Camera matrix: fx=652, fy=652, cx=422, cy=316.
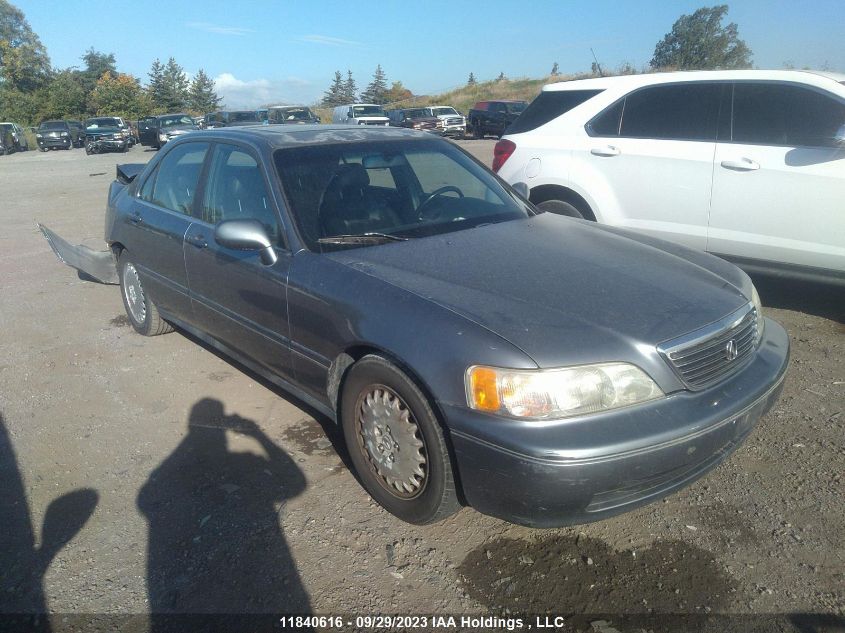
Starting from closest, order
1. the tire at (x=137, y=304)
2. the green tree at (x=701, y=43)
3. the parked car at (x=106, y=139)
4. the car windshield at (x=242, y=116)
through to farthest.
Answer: the tire at (x=137, y=304) → the car windshield at (x=242, y=116) → the parked car at (x=106, y=139) → the green tree at (x=701, y=43)

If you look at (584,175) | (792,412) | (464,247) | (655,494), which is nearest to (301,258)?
(464,247)

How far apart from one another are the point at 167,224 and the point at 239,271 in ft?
3.54

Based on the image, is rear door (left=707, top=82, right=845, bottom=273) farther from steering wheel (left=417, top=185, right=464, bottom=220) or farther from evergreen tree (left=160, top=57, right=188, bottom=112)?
evergreen tree (left=160, top=57, right=188, bottom=112)

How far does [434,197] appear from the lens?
3832mm

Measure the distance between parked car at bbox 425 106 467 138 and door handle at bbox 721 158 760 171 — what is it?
28003mm

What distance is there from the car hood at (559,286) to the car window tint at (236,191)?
0.59 metres

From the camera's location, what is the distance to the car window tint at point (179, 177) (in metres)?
4.19

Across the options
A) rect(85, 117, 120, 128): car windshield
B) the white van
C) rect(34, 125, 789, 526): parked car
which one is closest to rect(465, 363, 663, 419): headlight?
rect(34, 125, 789, 526): parked car

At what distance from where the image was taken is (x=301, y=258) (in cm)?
316

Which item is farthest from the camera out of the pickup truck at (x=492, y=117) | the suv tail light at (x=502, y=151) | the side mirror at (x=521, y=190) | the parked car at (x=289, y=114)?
the pickup truck at (x=492, y=117)

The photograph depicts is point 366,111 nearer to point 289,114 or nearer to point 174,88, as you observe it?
point 289,114

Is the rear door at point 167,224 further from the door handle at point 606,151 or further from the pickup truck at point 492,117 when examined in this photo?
the pickup truck at point 492,117

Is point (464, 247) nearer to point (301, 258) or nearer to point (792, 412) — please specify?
point (301, 258)

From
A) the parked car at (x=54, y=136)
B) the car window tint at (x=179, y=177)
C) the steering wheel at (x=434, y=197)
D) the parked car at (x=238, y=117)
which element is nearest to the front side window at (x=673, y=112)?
the steering wheel at (x=434, y=197)
